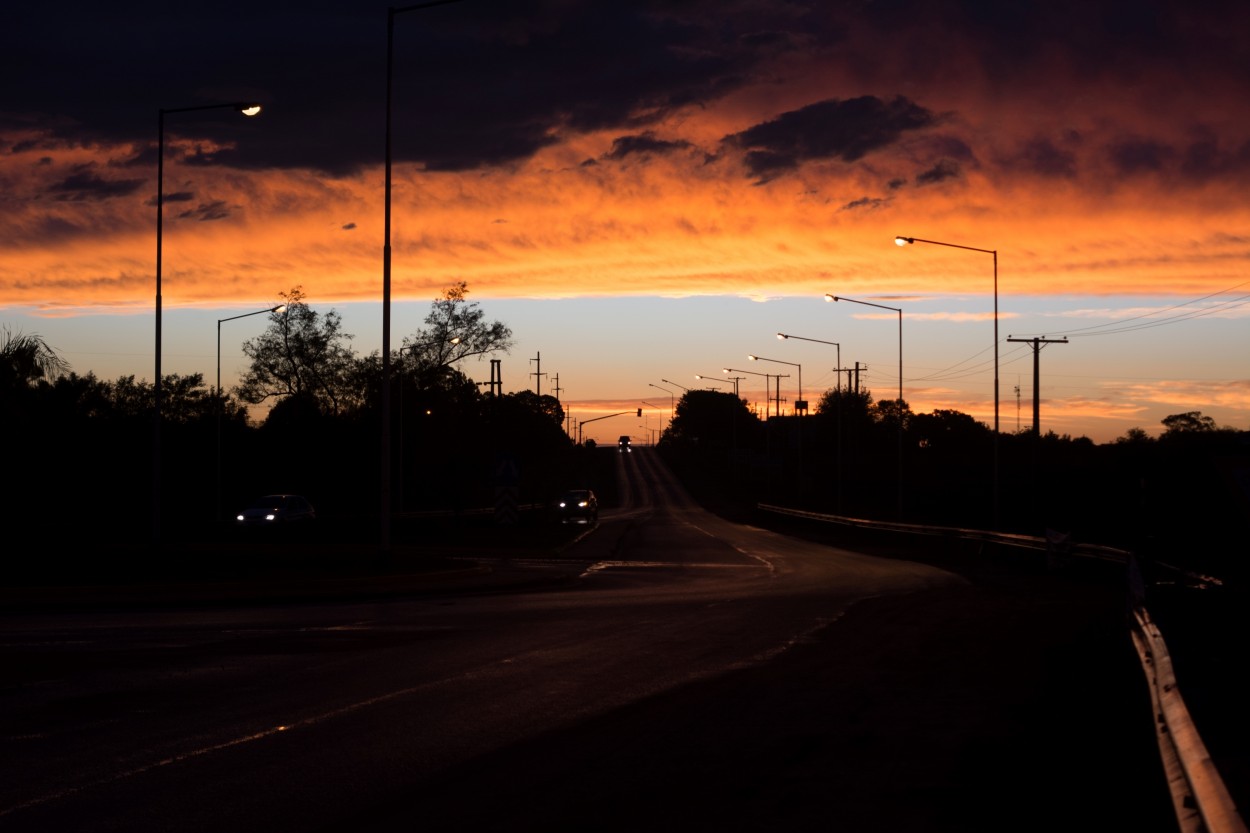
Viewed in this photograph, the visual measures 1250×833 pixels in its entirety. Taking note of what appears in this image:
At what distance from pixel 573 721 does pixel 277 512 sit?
138ft

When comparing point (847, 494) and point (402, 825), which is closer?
point (402, 825)

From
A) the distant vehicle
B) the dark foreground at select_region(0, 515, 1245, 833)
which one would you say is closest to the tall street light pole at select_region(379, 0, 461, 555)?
the dark foreground at select_region(0, 515, 1245, 833)

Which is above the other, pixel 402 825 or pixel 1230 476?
pixel 1230 476

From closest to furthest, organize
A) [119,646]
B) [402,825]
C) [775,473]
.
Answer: [402,825] → [119,646] → [775,473]

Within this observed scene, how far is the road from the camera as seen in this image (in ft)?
25.8

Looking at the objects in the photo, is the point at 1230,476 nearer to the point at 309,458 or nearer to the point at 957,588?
the point at 957,588

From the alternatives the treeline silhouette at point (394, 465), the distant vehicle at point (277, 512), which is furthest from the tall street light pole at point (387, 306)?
the distant vehicle at point (277, 512)

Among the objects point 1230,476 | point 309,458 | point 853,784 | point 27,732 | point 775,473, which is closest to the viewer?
point 853,784

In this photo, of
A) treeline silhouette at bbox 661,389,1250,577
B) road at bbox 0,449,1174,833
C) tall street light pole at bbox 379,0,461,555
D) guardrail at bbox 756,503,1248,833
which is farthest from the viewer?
treeline silhouette at bbox 661,389,1250,577

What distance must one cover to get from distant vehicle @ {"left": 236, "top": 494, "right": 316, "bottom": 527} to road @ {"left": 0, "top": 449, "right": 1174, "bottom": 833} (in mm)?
28367

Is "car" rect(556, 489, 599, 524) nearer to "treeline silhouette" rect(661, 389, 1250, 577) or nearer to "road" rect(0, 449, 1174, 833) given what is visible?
"treeline silhouette" rect(661, 389, 1250, 577)

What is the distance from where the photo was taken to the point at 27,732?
33.6 feet

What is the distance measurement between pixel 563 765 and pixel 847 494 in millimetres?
99914

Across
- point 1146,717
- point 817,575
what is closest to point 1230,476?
point 1146,717
